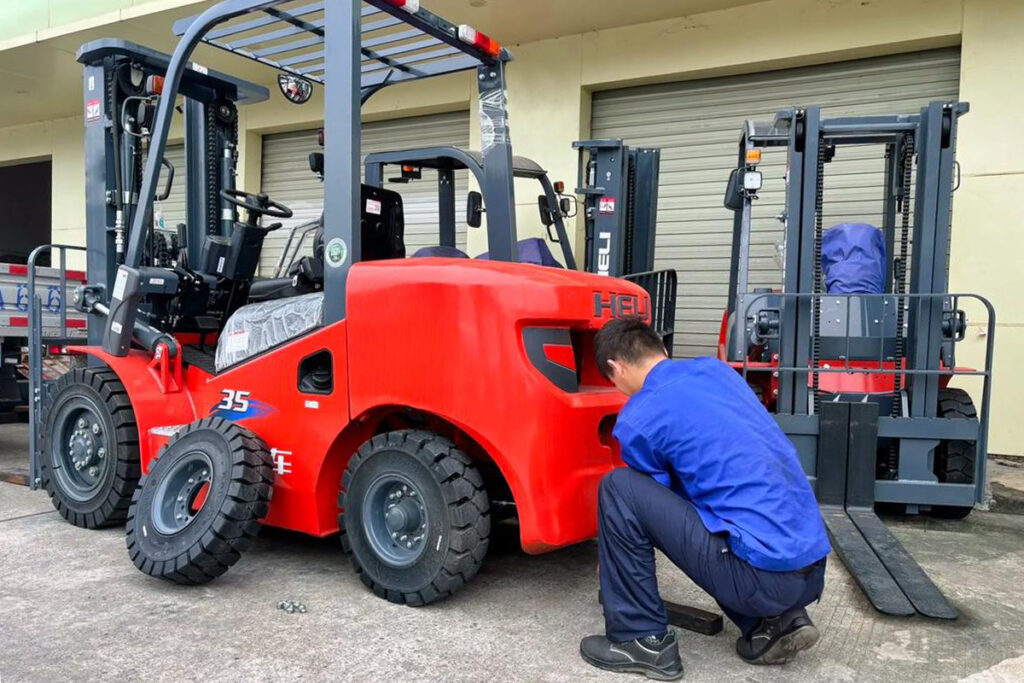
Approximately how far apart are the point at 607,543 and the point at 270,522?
1.83m

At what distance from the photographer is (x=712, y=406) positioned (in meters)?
2.62

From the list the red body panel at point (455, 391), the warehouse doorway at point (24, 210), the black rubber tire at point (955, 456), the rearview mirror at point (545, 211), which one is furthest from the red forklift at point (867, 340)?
the warehouse doorway at point (24, 210)

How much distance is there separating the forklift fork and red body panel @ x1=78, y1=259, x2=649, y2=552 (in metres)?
1.41

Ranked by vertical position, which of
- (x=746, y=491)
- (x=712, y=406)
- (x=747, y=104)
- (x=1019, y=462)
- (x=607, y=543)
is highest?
(x=747, y=104)

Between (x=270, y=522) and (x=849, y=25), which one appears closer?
(x=270, y=522)

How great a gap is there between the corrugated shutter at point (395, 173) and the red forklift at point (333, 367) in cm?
406

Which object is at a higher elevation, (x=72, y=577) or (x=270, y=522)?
(x=270, y=522)

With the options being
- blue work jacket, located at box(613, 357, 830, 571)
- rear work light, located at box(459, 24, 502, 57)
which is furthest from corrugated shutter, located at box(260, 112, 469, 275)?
blue work jacket, located at box(613, 357, 830, 571)

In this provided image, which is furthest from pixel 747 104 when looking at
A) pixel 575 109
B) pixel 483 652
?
pixel 483 652

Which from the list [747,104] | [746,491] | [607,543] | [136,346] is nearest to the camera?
[746,491]

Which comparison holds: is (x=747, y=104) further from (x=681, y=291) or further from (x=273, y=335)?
(x=273, y=335)

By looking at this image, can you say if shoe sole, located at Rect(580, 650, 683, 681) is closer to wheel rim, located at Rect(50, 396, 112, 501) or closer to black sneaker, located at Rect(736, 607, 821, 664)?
black sneaker, located at Rect(736, 607, 821, 664)

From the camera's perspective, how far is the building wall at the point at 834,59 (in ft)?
23.1

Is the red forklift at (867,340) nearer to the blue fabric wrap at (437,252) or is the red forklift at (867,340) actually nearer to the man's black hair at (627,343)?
the blue fabric wrap at (437,252)
